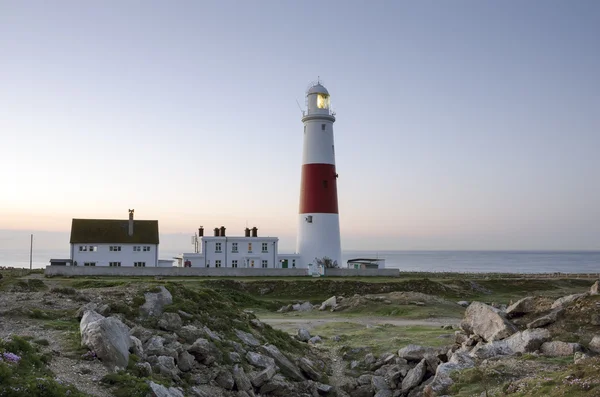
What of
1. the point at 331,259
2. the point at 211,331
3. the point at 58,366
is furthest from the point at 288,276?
the point at 58,366

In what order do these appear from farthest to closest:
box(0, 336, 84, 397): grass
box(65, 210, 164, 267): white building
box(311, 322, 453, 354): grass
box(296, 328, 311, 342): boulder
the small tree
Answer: box(65, 210, 164, 267): white building
the small tree
box(296, 328, 311, 342): boulder
box(311, 322, 453, 354): grass
box(0, 336, 84, 397): grass

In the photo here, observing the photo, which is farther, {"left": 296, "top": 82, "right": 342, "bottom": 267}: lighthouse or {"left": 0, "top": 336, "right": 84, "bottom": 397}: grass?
{"left": 296, "top": 82, "right": 342, "bottom": 267}: lighthouse

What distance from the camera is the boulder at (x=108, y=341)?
15977mm

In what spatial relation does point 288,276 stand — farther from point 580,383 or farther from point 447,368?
point 580,383

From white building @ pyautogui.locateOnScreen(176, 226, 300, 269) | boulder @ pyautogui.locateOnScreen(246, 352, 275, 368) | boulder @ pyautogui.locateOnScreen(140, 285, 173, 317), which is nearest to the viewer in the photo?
boulder @ pyautogui.locateOnScreen(246, 352, 275, 368)

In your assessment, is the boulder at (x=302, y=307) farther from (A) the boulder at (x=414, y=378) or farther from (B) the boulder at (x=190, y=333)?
(B) the boulder at (x=190, y=333)

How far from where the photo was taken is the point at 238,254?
64.1 m

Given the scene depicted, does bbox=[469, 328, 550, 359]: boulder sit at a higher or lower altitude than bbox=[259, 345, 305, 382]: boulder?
higher

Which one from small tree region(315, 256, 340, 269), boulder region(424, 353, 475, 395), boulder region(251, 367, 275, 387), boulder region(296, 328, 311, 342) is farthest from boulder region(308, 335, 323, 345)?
small tree region(315, 256, 340, 269)

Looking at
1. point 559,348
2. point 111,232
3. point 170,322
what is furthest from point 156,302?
point 111,232

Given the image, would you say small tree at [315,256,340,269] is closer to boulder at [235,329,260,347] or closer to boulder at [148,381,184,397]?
boulder at [235,329,260,347]

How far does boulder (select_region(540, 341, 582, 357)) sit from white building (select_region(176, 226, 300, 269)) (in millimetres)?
44107

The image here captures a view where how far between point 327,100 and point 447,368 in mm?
47335

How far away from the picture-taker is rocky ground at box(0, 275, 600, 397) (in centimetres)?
1592
